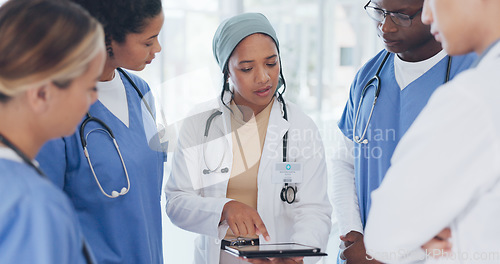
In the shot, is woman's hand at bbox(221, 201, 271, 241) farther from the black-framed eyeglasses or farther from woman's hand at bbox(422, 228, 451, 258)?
the black-framed eyeglasses

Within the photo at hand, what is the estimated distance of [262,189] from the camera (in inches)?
66.7

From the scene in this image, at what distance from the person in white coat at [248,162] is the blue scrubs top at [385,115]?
15 centimetres

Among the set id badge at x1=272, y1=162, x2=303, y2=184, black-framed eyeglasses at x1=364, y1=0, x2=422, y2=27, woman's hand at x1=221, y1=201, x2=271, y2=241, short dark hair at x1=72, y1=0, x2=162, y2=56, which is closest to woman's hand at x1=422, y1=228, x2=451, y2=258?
woman's hand at x1=221, y1=201, x2=271, y2=241

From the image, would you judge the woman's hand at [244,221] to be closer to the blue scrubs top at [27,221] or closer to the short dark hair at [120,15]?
the short dark hair at [120,15]

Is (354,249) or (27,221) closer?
(27,221)

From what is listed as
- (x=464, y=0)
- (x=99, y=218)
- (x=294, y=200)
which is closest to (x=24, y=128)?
(x=99, y=218)

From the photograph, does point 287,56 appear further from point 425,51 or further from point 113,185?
point 113,185

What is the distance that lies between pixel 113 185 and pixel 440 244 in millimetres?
882

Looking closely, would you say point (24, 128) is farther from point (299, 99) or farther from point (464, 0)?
point (299, 99)

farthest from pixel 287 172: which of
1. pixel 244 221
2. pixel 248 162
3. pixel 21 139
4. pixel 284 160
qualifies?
pixel 21 139

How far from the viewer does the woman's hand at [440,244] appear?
36.9 inches

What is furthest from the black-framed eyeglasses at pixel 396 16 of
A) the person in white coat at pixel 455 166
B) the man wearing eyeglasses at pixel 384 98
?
the person in white coat at pixel 455 166

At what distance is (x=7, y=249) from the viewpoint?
802 mm

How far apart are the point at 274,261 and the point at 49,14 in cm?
97
